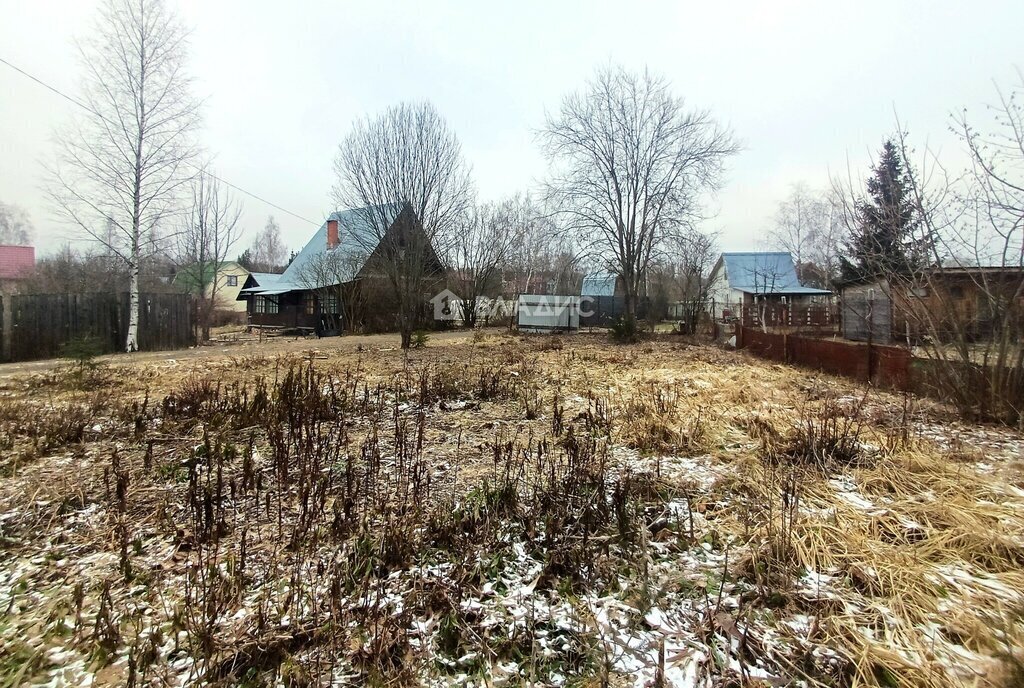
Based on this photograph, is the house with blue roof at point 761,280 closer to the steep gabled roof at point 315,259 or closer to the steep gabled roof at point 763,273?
the steep gabled roof at point 763,273

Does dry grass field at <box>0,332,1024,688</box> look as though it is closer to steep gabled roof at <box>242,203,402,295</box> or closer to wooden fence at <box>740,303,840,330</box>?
wooden fence at <box>740,303,840,330</box>

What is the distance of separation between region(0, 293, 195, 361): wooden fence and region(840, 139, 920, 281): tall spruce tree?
15.6 meters

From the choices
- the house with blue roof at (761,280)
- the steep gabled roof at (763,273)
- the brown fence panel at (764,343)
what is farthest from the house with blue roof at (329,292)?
the steep gabled roof at (763,273)

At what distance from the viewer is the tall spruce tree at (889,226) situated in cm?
577

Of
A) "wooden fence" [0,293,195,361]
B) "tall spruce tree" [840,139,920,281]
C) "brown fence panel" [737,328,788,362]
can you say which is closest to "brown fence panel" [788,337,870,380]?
"brown fence panel" [737,328,788,362]

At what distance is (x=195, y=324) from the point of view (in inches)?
644

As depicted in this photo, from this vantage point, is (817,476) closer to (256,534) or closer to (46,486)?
(256,534)

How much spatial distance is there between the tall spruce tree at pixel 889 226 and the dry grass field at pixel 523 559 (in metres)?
2.38

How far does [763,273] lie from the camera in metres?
30.1

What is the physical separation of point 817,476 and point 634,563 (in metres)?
1.82

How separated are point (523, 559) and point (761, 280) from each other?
3629 cm

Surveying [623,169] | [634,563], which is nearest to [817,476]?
[634,563]

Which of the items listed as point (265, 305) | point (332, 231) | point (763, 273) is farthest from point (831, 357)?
point (265, 305)

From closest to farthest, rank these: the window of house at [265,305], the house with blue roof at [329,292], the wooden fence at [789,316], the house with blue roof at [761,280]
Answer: the wooden fence at [789,316]
the house with blue roof at [329,292]
the window of house at [265,305]
the house with blue roof at [761,280]
